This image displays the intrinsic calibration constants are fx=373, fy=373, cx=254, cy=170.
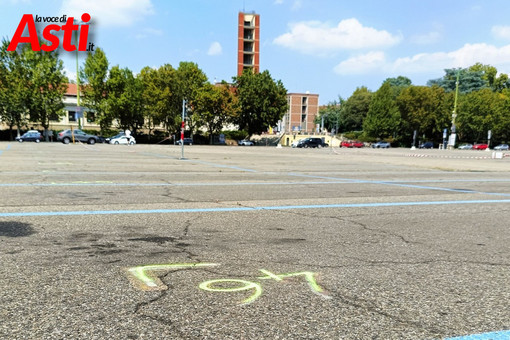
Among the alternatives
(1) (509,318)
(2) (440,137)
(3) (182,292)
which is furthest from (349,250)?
(2) (440,137)

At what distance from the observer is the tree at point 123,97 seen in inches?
2199

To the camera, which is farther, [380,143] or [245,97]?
[380,143]

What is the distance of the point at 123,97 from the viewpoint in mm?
55844

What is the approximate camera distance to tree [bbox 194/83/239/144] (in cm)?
5803

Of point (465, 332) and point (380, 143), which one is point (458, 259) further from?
point (380, 143)

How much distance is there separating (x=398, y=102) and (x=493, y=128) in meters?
19.8

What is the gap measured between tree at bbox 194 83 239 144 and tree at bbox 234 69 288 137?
3.81 metres

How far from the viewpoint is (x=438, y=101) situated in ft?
270

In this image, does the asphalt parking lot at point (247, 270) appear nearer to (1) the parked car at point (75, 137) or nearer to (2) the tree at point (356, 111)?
(1) the parked car at point (75, 137)

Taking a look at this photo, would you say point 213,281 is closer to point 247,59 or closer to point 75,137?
point 75,137

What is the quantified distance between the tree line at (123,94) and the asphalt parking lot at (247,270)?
43.3 metres

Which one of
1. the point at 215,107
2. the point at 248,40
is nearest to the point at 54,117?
the point at 215,107

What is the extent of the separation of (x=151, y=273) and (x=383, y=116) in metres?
83.6
